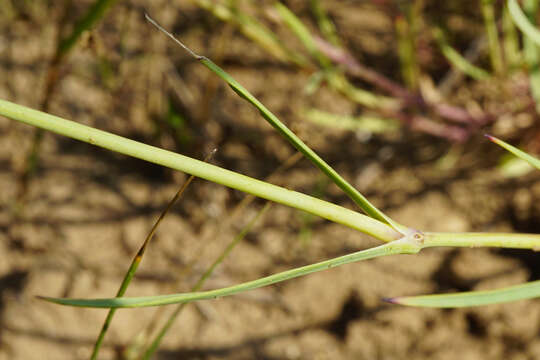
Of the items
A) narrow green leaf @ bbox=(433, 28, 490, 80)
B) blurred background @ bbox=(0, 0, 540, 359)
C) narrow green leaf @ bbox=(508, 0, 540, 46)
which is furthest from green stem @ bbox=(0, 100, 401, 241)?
narrow green leaf @ bbox=(433, 28, 490, 80)

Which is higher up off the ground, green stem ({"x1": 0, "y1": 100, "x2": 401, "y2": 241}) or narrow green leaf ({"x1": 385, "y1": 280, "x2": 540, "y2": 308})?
green stem ({"x1": 0, "y1": 100, "x2": 401, "y2": 241})

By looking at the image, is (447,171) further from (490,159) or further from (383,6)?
(383,6)

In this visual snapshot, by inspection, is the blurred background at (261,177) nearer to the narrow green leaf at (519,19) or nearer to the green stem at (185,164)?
the narrow green leaf at (519,19)

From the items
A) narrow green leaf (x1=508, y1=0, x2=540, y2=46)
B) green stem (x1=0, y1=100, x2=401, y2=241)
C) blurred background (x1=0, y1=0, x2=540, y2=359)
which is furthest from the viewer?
blurred background (x1=0, y1=0, x2=540, y2=359)

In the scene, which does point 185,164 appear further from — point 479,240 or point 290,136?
point 479,240

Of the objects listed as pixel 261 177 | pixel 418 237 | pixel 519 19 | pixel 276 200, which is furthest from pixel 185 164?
pixel 261 177

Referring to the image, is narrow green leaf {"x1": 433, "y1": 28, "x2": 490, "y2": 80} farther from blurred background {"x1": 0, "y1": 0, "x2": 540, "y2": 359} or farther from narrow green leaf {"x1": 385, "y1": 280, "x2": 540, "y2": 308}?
narrow green leaf {"x1": 385, "y1": 280, "x2": 540, "y2": 308}
